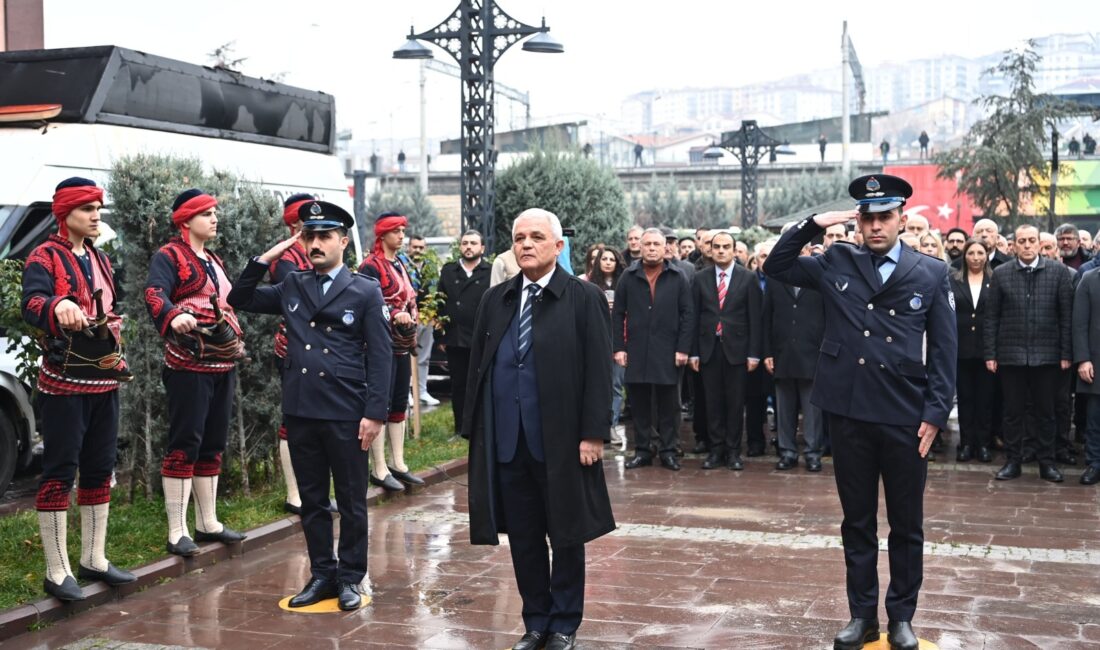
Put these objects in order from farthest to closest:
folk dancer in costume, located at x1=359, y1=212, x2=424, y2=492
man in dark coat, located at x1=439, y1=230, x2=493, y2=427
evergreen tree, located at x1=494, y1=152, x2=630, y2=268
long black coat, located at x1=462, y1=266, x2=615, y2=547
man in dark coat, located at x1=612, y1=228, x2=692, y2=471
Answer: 1. evergreen tree, located at x1=494, y1=152, x2=630, y2=268
2. man in dark coat, located at x1=439, y1=230, x2=493, y2=427
3. man in dark coat, located at x1=612, y1=228, x2=692, y2=471
4. folk dancer in costume, located at x1=359, y1=212, x2=424, y2=492
5. long black coat, located at x1=462, y1=266, x2=615, y2=547

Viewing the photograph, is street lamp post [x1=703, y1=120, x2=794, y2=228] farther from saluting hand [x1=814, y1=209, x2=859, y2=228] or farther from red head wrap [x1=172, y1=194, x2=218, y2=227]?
saluting hand [x1=814, y1=209, x2=859, y2=228]

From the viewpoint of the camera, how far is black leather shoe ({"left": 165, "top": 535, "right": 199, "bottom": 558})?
7605 mm

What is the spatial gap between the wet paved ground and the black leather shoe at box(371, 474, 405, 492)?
0.61 ft

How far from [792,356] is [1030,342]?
1990 mm

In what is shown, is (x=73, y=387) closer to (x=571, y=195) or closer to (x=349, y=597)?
(x=349, y=597)

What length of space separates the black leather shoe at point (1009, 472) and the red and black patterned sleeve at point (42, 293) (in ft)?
24.7

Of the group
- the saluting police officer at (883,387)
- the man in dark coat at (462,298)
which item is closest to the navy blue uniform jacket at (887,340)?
the saluting police officer at (883,387)

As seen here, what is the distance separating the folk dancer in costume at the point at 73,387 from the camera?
668cm

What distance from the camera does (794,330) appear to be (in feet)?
37.1

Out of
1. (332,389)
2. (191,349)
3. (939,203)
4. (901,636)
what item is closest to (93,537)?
(191,349)

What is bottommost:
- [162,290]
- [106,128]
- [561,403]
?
[561,403]

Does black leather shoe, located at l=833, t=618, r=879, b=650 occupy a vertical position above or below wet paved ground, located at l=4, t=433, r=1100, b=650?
above

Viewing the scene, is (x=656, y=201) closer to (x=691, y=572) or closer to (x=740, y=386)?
(x=740, y=386)

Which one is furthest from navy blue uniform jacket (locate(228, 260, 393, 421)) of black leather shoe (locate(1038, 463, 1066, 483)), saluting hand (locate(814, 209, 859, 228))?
black leather shoe (locate(1038, 463, 1066, 483))
